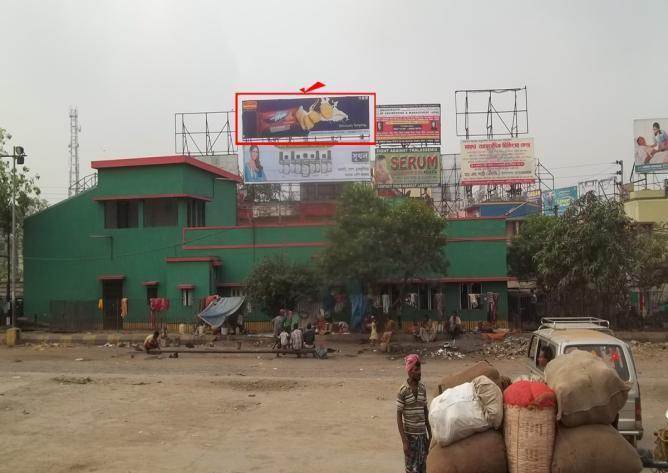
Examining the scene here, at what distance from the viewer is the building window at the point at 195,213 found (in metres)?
29.9

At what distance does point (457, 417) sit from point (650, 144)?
139 ft

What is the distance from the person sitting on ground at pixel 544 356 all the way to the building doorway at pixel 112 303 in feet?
74.4

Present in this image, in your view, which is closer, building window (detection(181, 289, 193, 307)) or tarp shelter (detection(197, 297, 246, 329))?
tarp shelter (detection(197, 297, 246, 329))

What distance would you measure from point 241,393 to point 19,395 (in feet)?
15.4

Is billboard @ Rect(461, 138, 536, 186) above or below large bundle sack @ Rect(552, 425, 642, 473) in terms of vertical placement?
above

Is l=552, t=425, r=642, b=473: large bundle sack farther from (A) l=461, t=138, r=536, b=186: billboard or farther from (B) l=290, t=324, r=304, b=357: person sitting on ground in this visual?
(A) l=461, t=138, r=536, b=186: billboard

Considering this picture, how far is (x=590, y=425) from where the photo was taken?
4.36 metres

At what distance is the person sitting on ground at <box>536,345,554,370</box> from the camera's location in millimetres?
8305

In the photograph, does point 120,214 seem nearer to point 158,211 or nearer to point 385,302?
point 158,211

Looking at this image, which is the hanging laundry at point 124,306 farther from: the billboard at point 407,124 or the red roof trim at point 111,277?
the billboard at point 407,124

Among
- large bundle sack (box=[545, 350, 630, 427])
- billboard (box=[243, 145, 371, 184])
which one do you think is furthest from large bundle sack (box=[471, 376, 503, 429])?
billboard (box=[243, 145, 371, 184])

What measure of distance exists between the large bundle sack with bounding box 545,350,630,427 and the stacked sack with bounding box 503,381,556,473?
0.08m

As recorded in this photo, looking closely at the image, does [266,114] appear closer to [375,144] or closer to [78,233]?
[375,144]

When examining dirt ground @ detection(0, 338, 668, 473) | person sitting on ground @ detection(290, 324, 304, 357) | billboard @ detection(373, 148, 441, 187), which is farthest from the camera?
billboard @ detection(373, 148, 441, 187)
